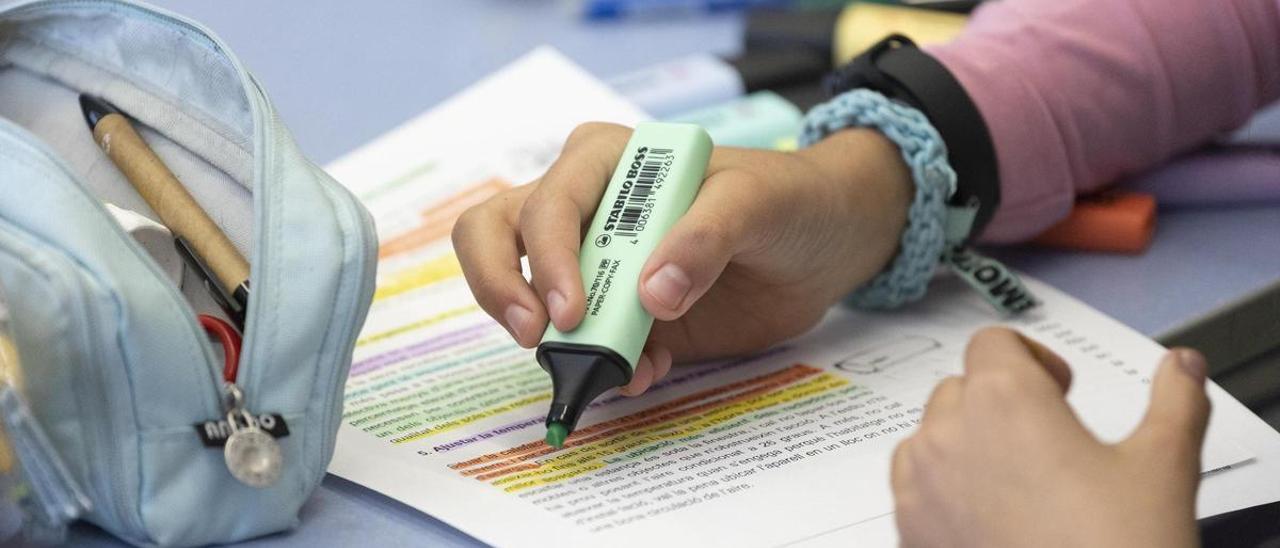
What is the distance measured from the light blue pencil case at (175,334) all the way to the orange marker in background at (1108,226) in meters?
0.35

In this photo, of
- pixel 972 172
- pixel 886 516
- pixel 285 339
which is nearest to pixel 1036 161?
pixel 972 172

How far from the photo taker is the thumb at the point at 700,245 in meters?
0.43

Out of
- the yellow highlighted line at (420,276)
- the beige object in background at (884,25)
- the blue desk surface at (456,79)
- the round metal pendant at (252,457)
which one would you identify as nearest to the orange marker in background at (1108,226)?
the blue desk surface at (456,79)

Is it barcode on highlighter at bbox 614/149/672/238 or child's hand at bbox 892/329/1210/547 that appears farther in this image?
barcode on highlighter at bbox 614/149/672/238

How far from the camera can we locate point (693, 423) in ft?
1.56

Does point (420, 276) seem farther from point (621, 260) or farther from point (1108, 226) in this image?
point (1108, 226)

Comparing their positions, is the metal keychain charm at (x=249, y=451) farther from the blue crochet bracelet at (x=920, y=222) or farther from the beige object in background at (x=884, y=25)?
the beige object in background at (x=884, y=25)

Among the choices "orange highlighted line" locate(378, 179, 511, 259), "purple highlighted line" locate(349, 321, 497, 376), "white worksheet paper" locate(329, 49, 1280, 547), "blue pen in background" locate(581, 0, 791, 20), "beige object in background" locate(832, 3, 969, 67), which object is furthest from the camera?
"blue pen in background" locate(581, 0, 791, 20)

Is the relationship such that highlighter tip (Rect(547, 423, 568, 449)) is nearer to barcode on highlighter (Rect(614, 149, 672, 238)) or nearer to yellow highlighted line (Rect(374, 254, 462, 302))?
barcode on highlighter (Rect(614, 149, 672, 238))


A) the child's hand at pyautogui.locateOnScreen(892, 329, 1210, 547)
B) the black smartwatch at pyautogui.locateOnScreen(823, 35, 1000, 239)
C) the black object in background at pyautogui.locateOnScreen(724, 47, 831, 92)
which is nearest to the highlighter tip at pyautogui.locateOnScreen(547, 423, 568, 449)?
the child's hand at pyautogui.locateOnScreen(892, 329, 1210, 547)

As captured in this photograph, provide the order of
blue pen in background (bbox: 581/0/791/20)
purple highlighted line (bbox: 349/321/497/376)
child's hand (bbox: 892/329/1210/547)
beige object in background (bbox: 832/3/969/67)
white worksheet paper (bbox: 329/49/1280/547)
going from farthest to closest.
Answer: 1. blue pen in background (bbox: 581/0/791/20)
2. beige object in background (bbox: 832/3/969/67)
3. purple highlighted line (bbox: 349/321/497/376)
4. white worksheet paper (bbox: 329/49/1280/547)
5. child's hand (bbox: 892/329/1210/547)

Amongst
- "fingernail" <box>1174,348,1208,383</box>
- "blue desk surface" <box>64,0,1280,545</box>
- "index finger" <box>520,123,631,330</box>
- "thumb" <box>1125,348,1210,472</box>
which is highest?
"fingernail" <box>1174,348,1208,383</box>

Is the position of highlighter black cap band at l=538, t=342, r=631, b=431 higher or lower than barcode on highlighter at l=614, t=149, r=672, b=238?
lower

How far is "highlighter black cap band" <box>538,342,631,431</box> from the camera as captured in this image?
1.37 feet
